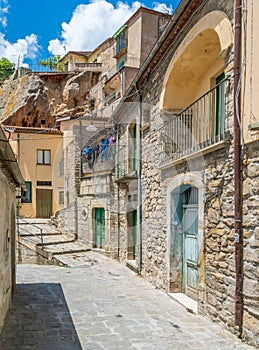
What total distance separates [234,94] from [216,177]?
1.47 m

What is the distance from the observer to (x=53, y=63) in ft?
137

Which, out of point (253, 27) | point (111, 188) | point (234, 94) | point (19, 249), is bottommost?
point (19, 249)

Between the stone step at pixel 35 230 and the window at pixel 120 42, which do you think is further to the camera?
the window at pixel 120 42

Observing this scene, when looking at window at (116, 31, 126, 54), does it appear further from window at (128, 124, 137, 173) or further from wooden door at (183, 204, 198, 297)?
wooden door at (183, 204, 198, 297)

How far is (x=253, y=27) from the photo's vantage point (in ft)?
16.9

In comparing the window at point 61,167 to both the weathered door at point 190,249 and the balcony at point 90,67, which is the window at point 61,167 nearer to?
the balcony at point 90,67

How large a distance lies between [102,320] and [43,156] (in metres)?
20.0

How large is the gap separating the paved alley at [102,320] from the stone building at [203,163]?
1.44 ft

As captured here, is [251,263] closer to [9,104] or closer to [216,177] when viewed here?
[216,177]

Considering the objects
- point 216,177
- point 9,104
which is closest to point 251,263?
point 216,177

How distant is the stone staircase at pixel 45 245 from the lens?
1512 cm

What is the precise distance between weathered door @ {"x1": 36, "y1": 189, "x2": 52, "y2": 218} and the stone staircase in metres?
4.96

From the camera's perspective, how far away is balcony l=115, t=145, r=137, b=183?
12741 millimetres

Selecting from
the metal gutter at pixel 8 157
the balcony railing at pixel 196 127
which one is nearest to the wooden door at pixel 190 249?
the balcony railing at pixel 196 127
